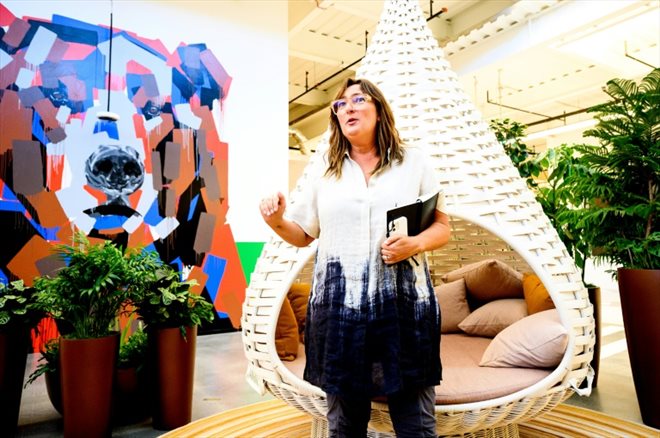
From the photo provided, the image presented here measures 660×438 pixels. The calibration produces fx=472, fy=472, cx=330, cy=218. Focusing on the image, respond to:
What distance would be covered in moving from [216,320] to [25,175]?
2225 mm

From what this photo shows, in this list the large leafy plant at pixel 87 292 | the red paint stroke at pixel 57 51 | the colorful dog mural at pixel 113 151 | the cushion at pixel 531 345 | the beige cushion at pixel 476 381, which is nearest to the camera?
the beige cushion at pixel 476 381

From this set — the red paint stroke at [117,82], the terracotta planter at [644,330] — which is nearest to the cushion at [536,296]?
the terracotta planter at [644,330]

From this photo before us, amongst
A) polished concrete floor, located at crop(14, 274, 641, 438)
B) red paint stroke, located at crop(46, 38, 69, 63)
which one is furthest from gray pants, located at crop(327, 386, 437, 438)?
red paint stroke, located at crop(46, 38, 69, 63)

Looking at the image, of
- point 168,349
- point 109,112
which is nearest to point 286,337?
point 168,349

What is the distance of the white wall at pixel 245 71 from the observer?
16.0ft

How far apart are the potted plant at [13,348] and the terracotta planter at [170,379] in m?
0.58

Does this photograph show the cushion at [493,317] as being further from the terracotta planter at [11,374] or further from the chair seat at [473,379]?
the terracotta planter at [11,374]

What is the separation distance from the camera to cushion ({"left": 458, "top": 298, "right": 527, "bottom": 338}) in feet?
8.46

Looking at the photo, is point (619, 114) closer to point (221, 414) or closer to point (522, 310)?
point (522, 310)

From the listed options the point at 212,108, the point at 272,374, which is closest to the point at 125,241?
the point at 212,108

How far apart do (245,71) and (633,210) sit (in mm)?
4180

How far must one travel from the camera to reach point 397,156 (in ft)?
4.40

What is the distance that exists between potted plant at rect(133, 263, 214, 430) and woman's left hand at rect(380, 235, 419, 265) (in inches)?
62.8

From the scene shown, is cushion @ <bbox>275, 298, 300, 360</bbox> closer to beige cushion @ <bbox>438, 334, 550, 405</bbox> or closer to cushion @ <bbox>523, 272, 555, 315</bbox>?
beige cushion @ <bbox>438, 334, 550, 405</bbox>
